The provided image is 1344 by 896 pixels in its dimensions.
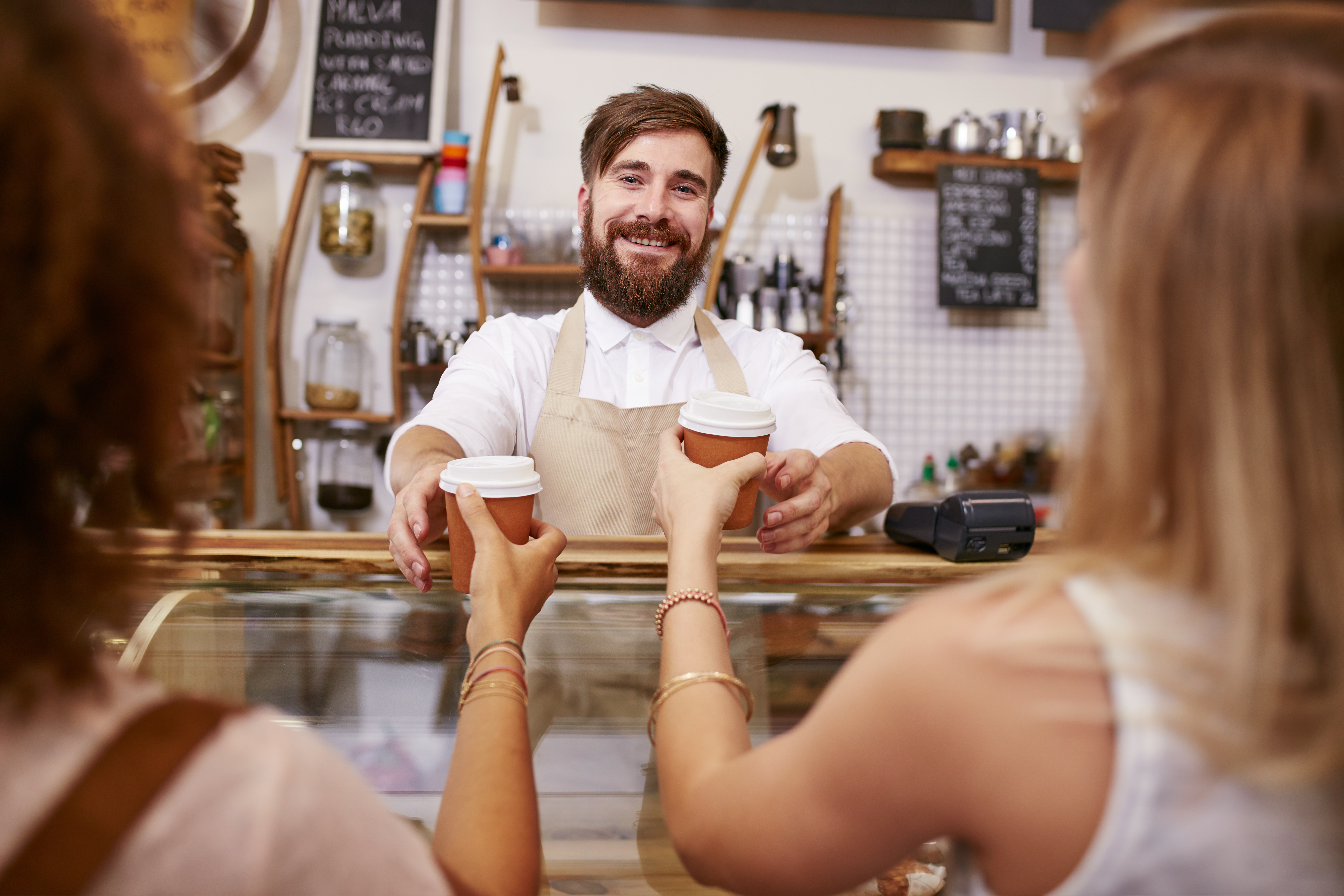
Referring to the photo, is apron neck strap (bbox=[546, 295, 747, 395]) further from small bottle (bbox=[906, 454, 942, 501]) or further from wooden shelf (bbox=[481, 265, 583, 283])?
small bottle (bbox=[906, 454, 942, 501])

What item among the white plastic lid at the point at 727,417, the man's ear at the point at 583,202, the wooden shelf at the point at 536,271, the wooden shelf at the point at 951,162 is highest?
the wooden shelf at the point at 951,162

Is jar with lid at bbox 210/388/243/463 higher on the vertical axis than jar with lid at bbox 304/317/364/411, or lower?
lower

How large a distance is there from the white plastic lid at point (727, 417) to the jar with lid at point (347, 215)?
8.49ft

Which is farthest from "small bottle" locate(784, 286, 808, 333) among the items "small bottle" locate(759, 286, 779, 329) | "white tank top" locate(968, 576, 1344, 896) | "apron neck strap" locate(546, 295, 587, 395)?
"white tank top" locate(968, 576, 1344, 896)

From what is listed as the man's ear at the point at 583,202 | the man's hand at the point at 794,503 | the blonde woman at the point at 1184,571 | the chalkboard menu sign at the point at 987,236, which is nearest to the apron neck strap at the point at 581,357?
the man's ear at the point at 583,202

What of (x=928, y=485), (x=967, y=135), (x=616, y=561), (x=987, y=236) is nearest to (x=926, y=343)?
(x=987, y=236)

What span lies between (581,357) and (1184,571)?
169 centimetres

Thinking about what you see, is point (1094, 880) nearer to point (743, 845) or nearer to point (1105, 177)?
point (743, 845)

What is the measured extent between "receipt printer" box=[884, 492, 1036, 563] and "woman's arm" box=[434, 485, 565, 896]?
2.38 ft

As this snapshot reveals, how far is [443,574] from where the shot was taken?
4.20ft

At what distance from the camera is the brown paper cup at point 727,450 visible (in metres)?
1.14

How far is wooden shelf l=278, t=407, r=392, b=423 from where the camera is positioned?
3230 mm

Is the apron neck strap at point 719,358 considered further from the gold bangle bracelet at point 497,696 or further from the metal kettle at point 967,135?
the metal kettle at point 967,135

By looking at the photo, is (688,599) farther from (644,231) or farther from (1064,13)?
(1064,13)
